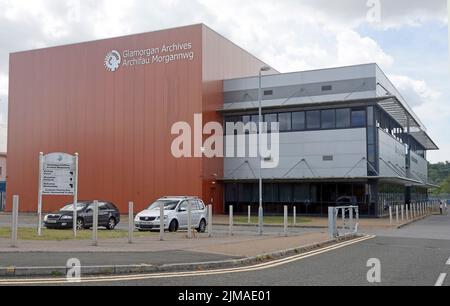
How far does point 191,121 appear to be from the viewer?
4403 centimetres

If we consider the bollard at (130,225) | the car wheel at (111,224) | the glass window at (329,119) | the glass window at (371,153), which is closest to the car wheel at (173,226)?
the car wheel at (111,224)

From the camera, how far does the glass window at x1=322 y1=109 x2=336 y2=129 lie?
140 feet

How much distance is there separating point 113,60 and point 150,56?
3.89 metres

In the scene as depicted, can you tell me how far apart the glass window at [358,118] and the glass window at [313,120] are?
2.82 metres

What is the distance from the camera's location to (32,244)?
16531mm

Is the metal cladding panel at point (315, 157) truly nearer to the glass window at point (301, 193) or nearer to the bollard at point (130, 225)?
the glass window at point (301, 193)

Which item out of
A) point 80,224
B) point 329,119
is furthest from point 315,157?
point 80,224

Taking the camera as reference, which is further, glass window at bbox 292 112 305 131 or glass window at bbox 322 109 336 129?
glass window at bbox 292 112 305 131

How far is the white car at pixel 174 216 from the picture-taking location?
24547 millimetres

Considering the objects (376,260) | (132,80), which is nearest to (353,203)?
(132,80)

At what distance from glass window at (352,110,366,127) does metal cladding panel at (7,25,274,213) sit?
11.4 meters

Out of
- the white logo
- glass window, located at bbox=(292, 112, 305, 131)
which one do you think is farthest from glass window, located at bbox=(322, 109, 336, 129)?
the white logo

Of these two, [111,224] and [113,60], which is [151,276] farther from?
[113,60]

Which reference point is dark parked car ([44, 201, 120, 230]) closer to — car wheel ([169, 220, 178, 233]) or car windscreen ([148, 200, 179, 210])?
car windscreen ([148, 200, 179, 210])
